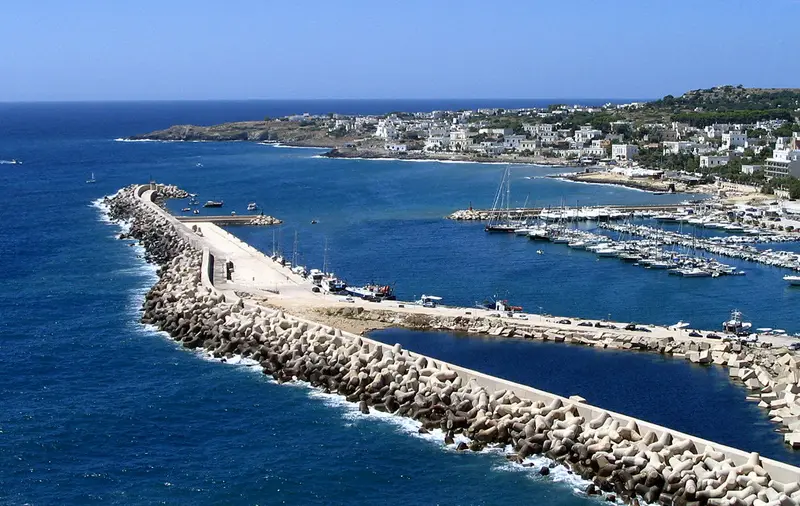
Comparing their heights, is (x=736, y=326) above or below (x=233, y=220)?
above

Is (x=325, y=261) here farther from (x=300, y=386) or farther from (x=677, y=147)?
(x=677, y=147)

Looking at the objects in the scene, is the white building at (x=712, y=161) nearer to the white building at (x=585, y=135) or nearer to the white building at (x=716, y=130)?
the white building at (x=716, y=130)

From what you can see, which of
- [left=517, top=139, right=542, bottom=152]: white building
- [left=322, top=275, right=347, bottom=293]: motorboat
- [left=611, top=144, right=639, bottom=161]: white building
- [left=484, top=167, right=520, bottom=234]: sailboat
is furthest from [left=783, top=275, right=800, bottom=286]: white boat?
[left=517, top=139, right=542, bottom=152]: white building

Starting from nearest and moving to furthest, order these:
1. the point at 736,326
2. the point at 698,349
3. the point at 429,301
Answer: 1. the point at 698,349
2. the point at 736,326
3. the point at 429,301

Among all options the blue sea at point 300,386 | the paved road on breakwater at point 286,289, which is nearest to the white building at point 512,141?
the blue sea at point 300,386

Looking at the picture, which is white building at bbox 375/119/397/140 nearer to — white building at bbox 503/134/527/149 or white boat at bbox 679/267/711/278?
white building at bbox 503/134/527/149

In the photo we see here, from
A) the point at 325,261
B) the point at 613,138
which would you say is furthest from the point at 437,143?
the point at 325,261
